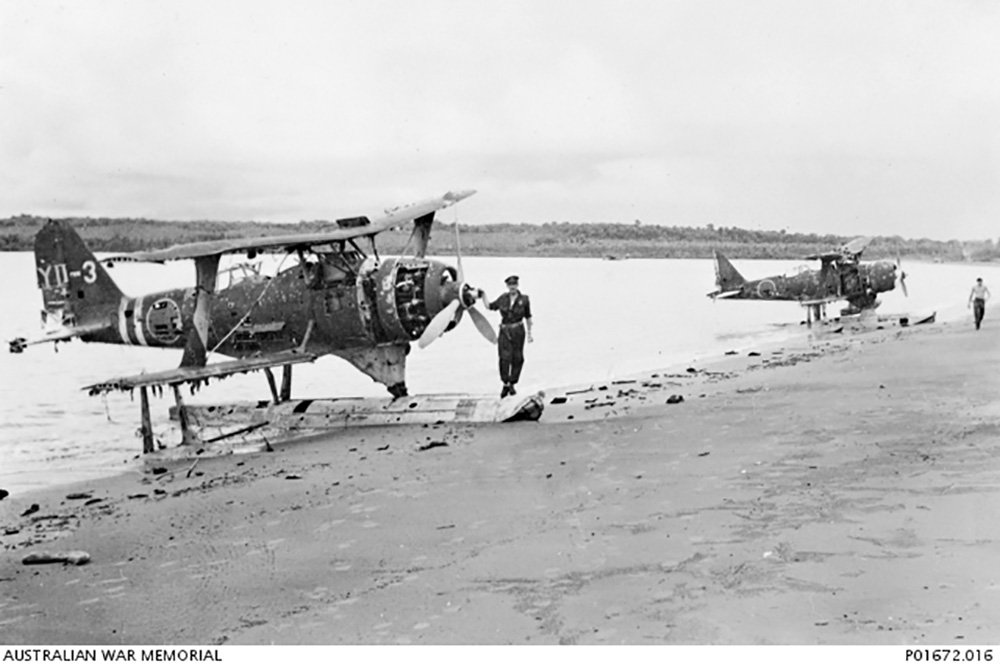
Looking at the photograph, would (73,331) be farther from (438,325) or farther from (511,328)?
(511,328)

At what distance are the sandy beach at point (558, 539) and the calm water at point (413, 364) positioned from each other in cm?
303

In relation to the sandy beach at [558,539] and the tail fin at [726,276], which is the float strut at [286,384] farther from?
the tail fin at [726,276]

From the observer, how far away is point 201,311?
400 inches

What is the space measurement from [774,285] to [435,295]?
2127 centimetres

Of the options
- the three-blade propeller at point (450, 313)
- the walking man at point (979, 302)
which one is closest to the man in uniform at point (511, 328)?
the three-blade propeller at point (450, 313)

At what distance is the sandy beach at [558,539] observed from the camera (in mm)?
3891

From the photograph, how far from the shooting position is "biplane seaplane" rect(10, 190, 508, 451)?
396 inches

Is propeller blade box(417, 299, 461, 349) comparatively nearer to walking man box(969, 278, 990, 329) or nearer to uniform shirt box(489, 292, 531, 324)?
uniform shirt box(489, 292, 531, 324)

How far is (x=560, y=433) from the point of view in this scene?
28.5 feet

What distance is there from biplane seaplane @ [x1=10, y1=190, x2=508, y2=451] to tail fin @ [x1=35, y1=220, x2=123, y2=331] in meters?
0.38

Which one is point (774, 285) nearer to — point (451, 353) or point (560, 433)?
point (451, 353)

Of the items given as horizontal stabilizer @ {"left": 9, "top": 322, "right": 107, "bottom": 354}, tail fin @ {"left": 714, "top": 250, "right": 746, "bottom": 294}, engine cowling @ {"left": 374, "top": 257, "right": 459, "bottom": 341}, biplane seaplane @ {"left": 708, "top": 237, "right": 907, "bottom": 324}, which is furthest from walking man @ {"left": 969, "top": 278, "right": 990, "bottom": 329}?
horizontal stabilizer @ {"left": 9, "top": 322, "right": 107, "bottom": 354}

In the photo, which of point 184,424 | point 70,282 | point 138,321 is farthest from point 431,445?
point 70,282
